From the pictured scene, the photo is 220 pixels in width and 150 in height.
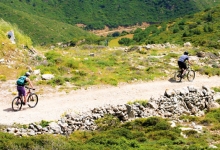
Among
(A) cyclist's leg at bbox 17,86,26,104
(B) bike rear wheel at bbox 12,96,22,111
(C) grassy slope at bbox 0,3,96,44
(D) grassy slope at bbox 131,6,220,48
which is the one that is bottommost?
(B) bike rear wheel at bbox 12,96,22,111

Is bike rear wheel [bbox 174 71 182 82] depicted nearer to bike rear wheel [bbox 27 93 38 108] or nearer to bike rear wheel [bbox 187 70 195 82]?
bike rear wheel [bbox 187 70 195 82]

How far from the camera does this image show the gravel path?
1527 cm

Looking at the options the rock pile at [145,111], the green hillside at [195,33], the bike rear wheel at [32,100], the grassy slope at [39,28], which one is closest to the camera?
the rock pile at [145,111]

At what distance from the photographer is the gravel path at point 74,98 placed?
Answer: 15266 mm

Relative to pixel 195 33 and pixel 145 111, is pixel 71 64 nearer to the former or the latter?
pixel 145 111

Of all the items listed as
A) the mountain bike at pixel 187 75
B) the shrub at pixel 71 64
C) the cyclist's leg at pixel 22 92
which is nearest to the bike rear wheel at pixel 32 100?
the cyclist's leg at pixel 22 92

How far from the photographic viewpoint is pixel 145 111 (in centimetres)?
1752

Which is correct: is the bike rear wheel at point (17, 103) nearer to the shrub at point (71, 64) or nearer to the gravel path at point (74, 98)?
the gravel path at point (74, 98)

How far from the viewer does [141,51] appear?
30438 millimetres

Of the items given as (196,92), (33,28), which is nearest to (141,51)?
(196,92)

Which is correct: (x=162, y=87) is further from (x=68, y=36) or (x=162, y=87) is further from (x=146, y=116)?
(x=68, y=36)

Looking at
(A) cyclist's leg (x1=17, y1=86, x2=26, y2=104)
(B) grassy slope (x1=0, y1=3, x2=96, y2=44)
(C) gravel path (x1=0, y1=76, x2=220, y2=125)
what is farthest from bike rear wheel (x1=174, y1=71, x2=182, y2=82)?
(B) grassy slope (x1=0, y1=3, x2=96, y2=44)

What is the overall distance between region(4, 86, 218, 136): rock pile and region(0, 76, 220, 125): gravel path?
20.5 inches

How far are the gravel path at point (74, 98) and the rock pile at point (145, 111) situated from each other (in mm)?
521
